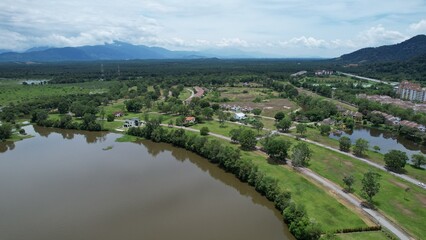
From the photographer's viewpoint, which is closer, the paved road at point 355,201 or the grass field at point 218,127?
the paved road at point 355,201

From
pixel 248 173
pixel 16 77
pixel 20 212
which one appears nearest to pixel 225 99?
pixel 248 173

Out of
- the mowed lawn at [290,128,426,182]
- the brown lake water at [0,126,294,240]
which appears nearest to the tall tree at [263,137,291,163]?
the brown lake water at [0,126,294,240]

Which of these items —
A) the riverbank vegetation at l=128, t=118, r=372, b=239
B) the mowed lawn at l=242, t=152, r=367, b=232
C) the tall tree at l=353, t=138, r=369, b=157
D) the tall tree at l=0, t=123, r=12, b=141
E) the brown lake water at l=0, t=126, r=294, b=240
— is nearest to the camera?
the riverbank vegetation at l=128, t=118, r=372, b=239

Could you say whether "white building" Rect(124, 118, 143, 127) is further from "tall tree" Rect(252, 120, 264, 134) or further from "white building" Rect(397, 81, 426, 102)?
"white building" Rect(397, 81, 426, 102)

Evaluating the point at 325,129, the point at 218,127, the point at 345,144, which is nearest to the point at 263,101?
the point at 218,127

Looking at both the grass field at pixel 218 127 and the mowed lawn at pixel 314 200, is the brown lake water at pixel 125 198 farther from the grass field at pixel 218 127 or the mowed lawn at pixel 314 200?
the grass field at pixel 218 127

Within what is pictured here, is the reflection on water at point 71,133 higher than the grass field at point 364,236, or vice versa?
the grass field at point 364,236

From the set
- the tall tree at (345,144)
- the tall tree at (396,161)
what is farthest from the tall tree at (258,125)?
the tall tree at (396,161)
